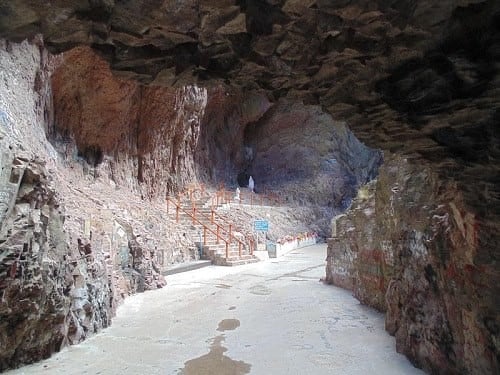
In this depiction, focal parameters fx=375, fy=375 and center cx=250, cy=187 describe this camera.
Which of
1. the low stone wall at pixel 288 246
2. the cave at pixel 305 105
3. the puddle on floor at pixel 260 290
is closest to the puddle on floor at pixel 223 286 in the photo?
the puddle on floor at pixel 260 290

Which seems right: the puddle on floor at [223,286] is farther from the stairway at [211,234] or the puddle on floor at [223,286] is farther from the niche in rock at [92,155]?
the niche in rock at [92,155]

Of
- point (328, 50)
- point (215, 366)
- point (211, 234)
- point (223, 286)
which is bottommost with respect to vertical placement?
point (215, 366)

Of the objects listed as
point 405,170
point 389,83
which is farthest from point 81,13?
point 405,170

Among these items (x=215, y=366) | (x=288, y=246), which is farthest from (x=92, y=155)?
(x=288, y=246)

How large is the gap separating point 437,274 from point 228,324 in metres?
3.99

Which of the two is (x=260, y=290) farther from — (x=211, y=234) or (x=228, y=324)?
(x=211, y=234)

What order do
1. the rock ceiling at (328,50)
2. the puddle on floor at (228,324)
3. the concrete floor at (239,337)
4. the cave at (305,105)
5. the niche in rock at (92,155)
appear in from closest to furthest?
1. the rock ceiling at (328,50)
2. the cave at (305,105)
3. the concrete floor at (239,337)
4. the puddle on floor at (228,324)
5. the niche in rock at (92,155)

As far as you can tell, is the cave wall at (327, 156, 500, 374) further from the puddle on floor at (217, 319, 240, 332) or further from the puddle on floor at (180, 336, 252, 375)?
the puddle on floor at (217, 319, 240, 332)

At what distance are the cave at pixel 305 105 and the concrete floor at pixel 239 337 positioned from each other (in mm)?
314

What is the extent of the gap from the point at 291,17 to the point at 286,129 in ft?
98.6

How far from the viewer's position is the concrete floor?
16.2 feet

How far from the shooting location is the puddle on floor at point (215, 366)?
4797 mm

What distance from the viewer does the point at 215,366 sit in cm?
500

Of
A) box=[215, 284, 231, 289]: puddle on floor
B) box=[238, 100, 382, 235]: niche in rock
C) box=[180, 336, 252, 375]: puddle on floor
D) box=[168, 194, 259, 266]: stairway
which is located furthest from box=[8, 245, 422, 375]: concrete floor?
box=[238, 100, 382, 235]: niche in rock
